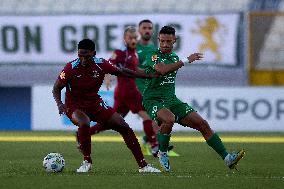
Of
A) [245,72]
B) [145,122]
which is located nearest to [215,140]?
[145,122]

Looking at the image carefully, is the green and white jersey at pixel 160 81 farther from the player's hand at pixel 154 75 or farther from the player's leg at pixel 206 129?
the player's leg at pixel 206 129

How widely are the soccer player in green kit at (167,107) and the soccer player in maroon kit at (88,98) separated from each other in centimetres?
44

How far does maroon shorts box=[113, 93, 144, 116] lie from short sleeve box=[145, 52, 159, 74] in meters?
4.24

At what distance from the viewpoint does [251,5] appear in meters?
27.7

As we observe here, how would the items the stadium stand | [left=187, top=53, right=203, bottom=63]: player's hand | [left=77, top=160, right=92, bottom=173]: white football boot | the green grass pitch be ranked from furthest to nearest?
the stadium stand
[left=77, top=160, right=92, bottom=173]: white football boot
[left=187, top=53, right=203, bottom=63]: player's hand
the green grass pitch

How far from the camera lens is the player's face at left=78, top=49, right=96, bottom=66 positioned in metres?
12.6

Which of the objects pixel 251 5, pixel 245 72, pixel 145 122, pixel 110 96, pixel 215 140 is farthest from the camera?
pixel 251 5

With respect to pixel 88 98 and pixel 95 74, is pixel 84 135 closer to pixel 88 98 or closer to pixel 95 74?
pixel 88 98

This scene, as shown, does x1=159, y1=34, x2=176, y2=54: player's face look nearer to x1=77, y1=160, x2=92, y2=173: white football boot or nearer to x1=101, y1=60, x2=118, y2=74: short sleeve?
x1=101, y1=60, x2=118, y2=74: short sleeve

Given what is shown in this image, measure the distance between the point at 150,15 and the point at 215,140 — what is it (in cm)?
1332

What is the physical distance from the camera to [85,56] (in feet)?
41.4

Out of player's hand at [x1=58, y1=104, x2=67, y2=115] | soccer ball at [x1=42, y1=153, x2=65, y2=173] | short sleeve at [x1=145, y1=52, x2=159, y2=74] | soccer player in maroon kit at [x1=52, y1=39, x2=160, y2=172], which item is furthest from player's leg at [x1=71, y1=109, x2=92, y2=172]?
short sleeve at [x1=145, y1=52, x2=159, y2=74]

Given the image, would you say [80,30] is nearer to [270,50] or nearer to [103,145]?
[270,50]

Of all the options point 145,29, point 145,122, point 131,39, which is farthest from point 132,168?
point 131,39
